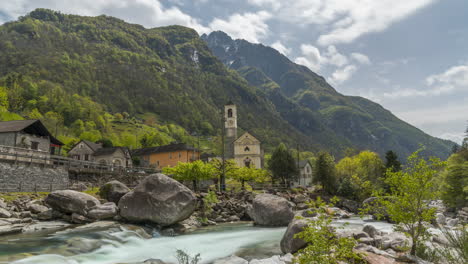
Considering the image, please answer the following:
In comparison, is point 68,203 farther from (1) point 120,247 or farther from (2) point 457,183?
(2) point 457,183

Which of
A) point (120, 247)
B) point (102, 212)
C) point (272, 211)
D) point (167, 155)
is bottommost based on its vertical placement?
point (120, 247)

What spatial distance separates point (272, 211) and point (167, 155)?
57.0 metres

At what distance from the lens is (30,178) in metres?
31.0

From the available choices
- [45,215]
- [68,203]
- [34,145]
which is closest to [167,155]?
[34,145]

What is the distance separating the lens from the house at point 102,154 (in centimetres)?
7447

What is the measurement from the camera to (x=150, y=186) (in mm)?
25031

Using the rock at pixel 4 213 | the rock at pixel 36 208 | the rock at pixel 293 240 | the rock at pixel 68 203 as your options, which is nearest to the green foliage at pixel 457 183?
the rock at pixel 293 240

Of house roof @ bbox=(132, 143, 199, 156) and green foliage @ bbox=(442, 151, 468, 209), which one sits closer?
green foliage @ bbox=(442, 151, 468, 209)

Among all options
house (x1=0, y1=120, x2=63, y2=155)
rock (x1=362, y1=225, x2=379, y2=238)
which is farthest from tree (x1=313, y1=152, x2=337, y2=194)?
house (x1=0, y1=120, x2=63, y2=155)

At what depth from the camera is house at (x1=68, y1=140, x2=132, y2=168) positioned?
2932 inches

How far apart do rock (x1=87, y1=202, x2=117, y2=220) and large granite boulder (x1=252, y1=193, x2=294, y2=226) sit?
13.5m

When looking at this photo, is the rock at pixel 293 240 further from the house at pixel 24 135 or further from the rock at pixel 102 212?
the house at pixel 24 135

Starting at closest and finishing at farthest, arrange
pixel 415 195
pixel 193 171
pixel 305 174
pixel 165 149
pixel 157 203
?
pixel 415 195 < pixel 157 203 < pixel 193 171 < pixel 165 149 < pixel 305 174

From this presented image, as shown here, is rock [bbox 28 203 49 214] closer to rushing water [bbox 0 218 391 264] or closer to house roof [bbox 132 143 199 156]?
rushing water [bbox 0 218 391 264]
